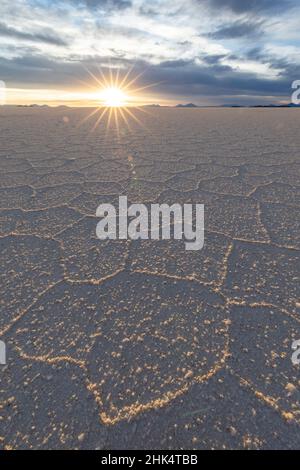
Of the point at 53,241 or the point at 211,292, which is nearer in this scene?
the point at 211,292

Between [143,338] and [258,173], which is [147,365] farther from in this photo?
[258,173]

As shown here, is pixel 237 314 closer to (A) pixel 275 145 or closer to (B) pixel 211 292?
(B) pixel 211 292

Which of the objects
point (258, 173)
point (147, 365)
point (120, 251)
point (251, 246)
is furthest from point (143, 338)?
point (258, 173)

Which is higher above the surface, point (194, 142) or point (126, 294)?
point (194, 142)

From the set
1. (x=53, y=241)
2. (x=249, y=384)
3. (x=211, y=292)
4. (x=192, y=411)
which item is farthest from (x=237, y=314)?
(x=53, y=241)

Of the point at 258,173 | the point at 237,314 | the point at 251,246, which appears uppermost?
the point at 258,173
